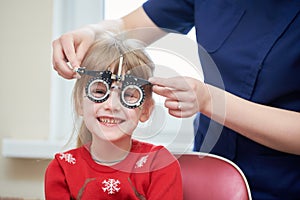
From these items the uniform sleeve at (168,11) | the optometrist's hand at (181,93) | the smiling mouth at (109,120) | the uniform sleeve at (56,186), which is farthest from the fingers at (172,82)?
the uniform sleeve at (168,11)

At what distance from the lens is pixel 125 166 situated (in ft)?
2.57

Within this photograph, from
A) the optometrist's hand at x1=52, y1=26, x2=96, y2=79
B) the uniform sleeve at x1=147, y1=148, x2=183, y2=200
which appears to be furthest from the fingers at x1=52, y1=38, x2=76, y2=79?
the uniform sleeve at x1=147, y1=148, x2=183, y2=200

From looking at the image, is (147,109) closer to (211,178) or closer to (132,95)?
(132,95)

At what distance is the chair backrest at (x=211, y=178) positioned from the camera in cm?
79

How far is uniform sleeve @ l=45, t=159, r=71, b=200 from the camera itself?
0.79m

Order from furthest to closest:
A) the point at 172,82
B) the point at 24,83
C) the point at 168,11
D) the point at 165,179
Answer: the point at 24,83 < the point at 168,11 < the point at 165,179 < the point at 172,82

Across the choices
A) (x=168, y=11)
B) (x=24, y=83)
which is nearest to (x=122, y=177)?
(x=168, y=11)

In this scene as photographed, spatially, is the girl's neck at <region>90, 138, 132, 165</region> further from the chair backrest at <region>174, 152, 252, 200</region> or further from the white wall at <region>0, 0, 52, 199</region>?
the white wall at <region>0, 0, 52, 199</region>

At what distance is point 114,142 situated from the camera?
781 mm

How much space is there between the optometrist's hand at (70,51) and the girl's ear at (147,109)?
141 millimetres

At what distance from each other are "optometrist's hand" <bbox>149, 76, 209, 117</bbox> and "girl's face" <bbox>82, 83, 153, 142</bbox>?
45 mm

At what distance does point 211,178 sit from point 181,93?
0.21m

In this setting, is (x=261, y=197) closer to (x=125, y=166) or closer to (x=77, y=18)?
(x=125, y=166)

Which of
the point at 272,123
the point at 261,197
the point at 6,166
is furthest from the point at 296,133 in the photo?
the point at 6,166
